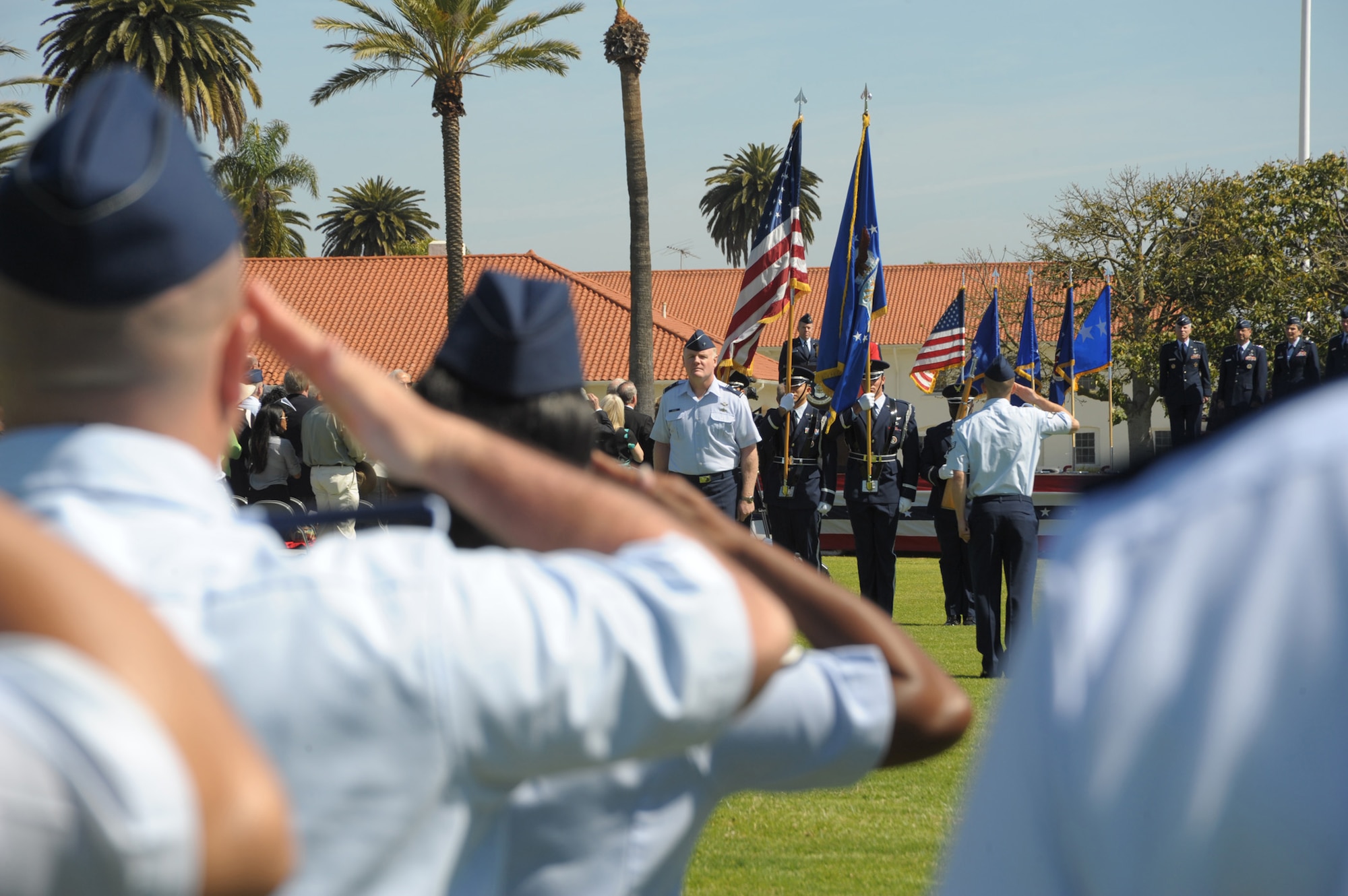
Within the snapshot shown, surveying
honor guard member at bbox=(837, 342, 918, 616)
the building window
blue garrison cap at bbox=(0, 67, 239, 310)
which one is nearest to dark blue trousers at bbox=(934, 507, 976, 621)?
honor guard member at bbox=(837, 342, 918, 616)

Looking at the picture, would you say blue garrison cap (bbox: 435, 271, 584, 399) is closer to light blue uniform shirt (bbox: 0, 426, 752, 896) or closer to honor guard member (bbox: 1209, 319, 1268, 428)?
light blue uniform shirt (bbox: 0, 426, 752, 896)

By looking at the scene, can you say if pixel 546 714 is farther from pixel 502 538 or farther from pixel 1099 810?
pixel 1099 810

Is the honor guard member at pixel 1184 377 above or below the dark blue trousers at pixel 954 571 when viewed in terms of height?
above

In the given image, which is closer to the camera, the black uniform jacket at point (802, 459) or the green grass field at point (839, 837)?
the green grass field at point (839, 837)

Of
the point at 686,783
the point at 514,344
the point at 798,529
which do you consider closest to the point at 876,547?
the point at 798,529

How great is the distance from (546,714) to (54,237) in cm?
61

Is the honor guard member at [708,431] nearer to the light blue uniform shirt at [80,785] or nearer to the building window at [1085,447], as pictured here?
the light blue uniform shirt at [80,785]

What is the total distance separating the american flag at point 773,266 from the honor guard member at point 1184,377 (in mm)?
12835

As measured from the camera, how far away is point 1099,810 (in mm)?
721

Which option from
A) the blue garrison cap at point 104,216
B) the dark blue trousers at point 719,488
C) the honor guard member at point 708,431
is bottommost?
the dark blue trousers at point 719,488

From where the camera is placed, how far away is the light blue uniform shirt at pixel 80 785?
786mm

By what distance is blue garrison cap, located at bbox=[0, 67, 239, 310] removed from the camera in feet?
3.90

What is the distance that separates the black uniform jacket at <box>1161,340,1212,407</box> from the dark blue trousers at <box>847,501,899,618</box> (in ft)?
45.8

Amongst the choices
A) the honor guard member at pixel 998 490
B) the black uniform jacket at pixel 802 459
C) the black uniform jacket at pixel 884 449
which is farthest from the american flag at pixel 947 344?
the honor guard member at pixel 998 490
